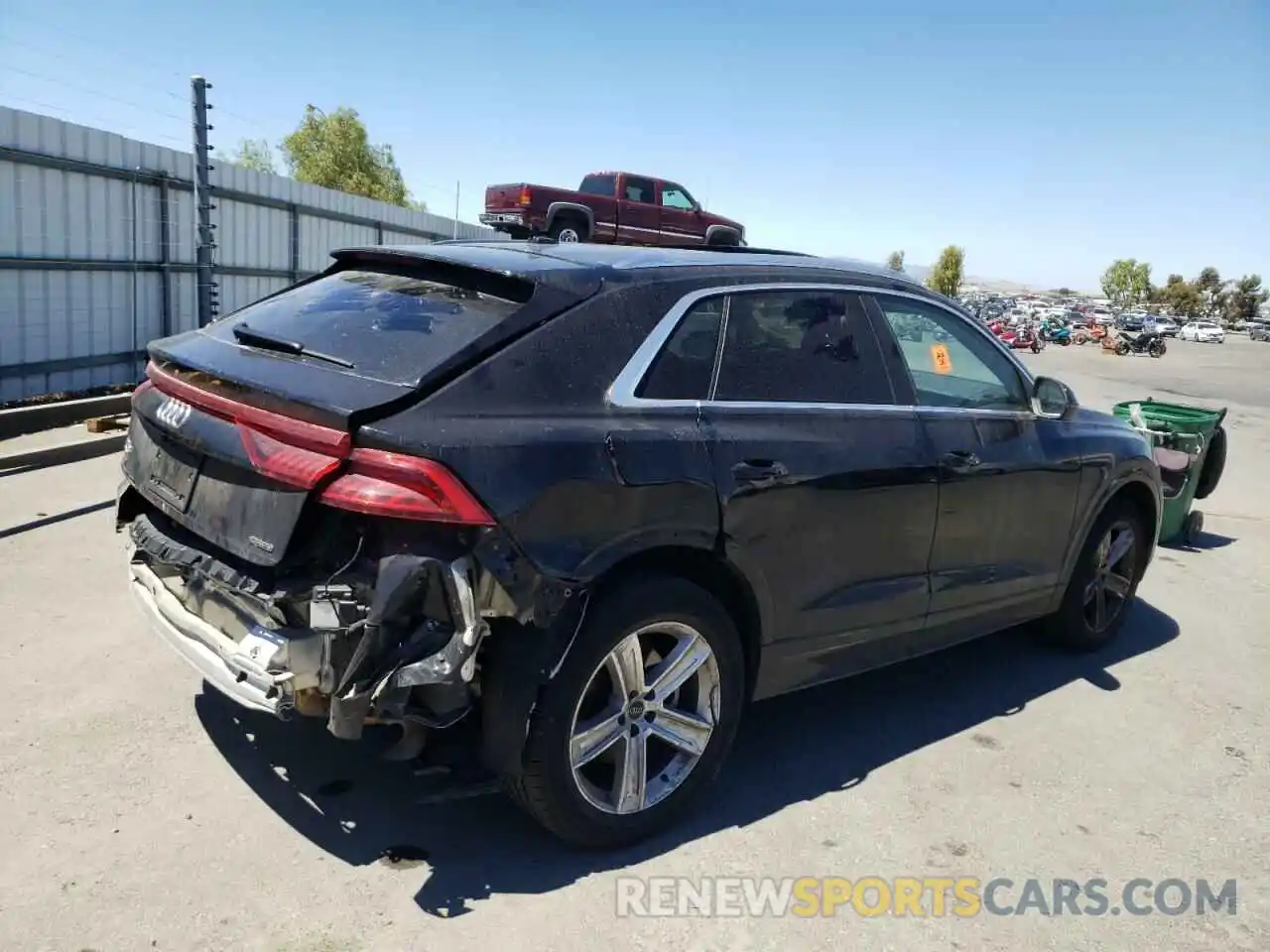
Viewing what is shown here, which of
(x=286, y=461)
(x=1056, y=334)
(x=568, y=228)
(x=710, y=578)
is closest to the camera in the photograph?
(x=286, y=461)

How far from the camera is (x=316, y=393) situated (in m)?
2.77

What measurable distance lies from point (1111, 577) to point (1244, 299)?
127 meters

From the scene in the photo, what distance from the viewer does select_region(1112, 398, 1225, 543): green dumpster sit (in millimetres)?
7227

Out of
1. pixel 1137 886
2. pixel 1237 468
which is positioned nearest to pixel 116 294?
pixel 1137 886

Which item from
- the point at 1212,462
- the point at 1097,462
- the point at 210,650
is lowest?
the point at 210,650

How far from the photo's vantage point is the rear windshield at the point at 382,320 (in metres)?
2.91

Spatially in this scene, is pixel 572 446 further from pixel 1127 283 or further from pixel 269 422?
pixel 1127 283

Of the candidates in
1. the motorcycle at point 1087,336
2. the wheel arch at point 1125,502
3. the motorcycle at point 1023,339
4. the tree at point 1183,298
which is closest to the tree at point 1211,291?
the tree at point 1183,298

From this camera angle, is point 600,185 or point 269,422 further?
point 600,185

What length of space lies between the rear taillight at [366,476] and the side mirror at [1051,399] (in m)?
3.05

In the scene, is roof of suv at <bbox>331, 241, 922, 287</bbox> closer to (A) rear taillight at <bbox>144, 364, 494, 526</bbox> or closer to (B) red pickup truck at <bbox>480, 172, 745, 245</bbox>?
(A) rear taillight at <bbox>144, 364, 494, 526</bbox>

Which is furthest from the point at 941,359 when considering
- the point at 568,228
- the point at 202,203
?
the point at 568,228

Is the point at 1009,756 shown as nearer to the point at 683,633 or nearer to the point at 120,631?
the point at 683,633

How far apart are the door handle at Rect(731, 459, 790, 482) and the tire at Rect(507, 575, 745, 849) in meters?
0.42
